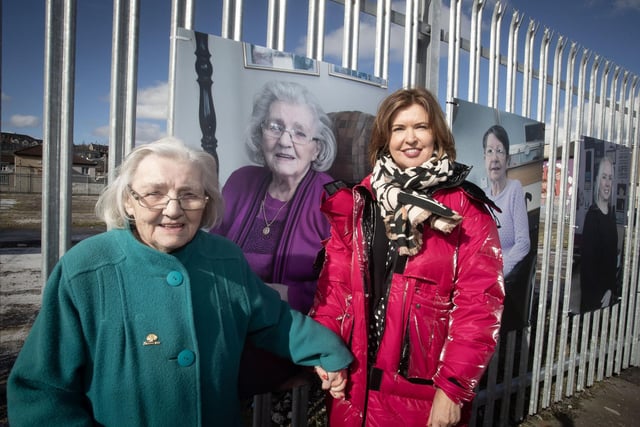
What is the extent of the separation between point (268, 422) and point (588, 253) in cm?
348

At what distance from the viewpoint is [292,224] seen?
84.1 inches

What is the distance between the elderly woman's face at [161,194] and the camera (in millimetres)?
1257

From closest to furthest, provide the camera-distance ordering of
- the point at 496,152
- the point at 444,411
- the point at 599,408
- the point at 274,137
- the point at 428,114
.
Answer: the point at 444,411
the point at 428,114
the point at 274,137
the point at 496,152
the point at 599,408

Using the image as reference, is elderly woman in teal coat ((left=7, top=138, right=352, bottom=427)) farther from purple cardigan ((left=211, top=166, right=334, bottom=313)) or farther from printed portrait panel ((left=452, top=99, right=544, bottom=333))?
printed portrait panel ((left=452, top=99, right=544, bottom=333))

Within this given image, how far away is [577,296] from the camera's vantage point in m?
3.79

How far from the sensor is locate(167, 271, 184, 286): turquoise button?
125cm

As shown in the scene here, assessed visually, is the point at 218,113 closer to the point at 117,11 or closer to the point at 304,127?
the point at 304,127

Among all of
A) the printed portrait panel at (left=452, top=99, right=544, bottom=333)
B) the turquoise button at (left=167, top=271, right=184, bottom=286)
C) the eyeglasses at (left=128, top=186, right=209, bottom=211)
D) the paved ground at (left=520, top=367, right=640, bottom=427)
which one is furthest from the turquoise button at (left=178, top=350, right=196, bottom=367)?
the paved ground at (left=520, top=367, right=640, bottom=427)

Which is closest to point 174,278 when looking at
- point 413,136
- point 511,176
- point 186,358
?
point 186,358

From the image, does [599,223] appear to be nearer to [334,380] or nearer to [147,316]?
[334,380]

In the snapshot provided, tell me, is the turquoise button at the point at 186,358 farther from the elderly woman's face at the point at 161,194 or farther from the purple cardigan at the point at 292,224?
the purple cardigan at the point at 292,224

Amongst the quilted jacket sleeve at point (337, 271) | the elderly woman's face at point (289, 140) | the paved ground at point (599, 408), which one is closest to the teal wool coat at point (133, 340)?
the quilted jacket sleeve at point (337, 271)

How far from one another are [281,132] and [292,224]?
0.50 meters

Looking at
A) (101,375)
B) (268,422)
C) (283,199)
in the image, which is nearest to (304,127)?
(283,199)
